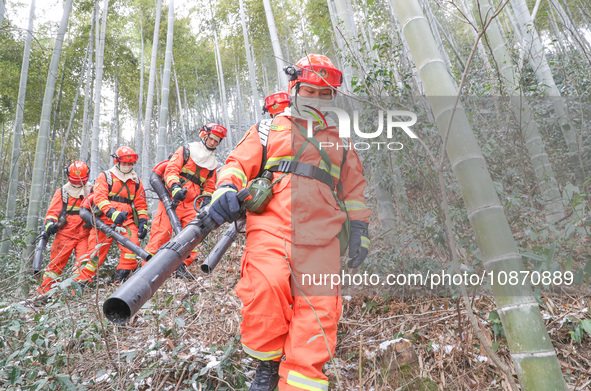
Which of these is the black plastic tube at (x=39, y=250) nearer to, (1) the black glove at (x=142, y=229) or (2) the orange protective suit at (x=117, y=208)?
(2) the orange protective suit at (x=117, y=208)

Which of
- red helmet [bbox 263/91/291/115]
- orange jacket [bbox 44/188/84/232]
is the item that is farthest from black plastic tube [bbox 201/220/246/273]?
orange jacket [bbox 44/188/84/232]

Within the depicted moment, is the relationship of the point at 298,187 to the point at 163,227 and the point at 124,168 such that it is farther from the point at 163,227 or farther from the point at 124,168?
the point at 124,168

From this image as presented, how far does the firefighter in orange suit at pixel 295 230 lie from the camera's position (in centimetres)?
163

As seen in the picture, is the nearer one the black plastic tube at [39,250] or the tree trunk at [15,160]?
the tree trunk at [15,160]

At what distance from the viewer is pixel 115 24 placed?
38.7 ft

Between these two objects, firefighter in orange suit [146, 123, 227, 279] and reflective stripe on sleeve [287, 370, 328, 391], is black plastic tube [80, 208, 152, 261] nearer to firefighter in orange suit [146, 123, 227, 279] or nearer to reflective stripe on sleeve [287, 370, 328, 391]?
firefighter in orange suit [146, 123, 227, 279]

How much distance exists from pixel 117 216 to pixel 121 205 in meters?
0.50

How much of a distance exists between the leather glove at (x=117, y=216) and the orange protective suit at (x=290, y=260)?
10.8 ft

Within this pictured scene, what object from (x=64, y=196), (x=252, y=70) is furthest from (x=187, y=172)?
(x=252, y=70)

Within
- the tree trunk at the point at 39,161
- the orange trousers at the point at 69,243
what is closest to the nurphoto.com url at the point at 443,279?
the tree trunk at the point at 39,161

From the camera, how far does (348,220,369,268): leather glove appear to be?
2.04 m

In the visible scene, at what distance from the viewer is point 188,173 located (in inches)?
193

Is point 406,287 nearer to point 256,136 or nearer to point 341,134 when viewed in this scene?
point 341,134

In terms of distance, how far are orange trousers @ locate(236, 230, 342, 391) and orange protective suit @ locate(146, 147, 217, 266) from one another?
3204 millimetres
